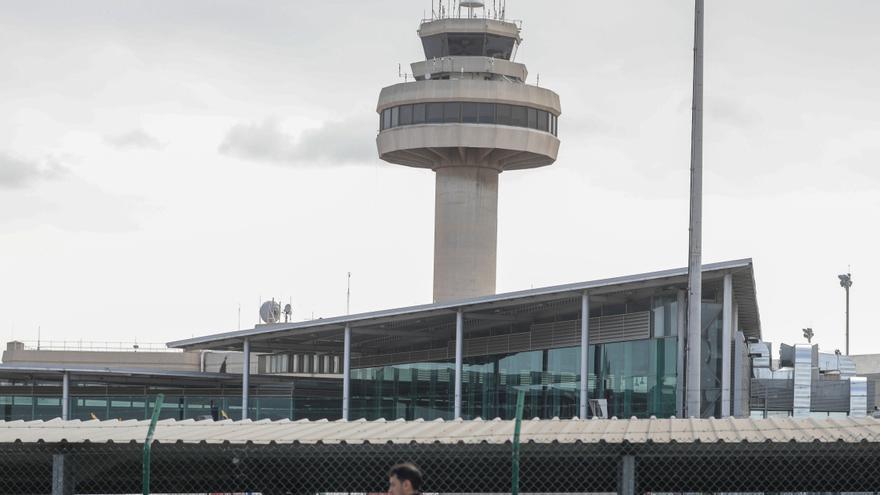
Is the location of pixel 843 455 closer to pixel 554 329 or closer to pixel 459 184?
pixel 554 329

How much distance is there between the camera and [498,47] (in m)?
85.6

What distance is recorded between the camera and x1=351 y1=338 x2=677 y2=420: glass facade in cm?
5184

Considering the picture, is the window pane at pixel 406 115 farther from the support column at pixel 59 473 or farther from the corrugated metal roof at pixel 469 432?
the support column at pixel 59 473

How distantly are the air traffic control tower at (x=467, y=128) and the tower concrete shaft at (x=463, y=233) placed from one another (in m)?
0.06

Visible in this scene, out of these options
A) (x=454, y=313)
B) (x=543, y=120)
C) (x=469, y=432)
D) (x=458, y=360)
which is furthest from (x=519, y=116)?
(x=469, y=432)

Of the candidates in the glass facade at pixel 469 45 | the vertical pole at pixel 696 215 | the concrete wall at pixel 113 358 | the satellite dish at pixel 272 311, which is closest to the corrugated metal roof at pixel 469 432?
the vertical pole at pixel 696 215

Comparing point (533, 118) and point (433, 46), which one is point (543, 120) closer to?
point (533, 118)

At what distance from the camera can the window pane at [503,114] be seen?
272 ft

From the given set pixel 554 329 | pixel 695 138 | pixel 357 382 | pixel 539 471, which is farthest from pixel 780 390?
pixel 539 471

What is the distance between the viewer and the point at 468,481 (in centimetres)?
1586

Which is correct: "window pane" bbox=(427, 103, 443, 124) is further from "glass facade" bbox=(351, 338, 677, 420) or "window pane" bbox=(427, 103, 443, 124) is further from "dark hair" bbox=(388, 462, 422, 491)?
"dark hair" bbox=(388, 462, 422, 491)

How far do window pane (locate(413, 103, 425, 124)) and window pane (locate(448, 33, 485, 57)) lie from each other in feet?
13.1

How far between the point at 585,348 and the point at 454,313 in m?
6.91

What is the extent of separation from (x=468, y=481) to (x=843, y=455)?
4012 millimetres
